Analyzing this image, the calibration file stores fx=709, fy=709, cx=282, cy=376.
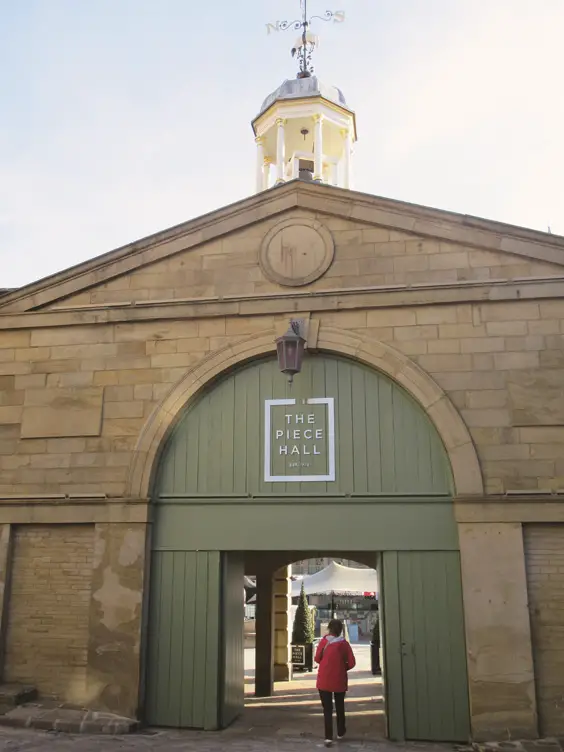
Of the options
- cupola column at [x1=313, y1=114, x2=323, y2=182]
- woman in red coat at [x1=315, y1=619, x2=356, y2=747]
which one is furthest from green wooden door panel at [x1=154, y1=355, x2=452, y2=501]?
cupola column at [x1=313, y1=114, x2=323, y2=182]

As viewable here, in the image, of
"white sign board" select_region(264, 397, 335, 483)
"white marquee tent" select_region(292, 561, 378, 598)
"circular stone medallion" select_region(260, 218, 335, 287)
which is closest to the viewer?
"white sign board" select_region(264, 397, 335, 483)

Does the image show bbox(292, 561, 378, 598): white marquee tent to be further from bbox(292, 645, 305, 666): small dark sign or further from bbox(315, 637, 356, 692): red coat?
bbox(315, 637, 356, 692): red coat

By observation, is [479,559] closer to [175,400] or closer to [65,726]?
[175,400]

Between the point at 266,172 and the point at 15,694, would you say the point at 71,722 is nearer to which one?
the point at 15,694

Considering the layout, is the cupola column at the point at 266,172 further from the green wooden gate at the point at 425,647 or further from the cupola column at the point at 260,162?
the green wooden gate at the point at 425,647

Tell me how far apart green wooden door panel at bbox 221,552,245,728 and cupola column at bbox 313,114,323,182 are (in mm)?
7381

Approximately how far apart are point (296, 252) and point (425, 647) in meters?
5.77

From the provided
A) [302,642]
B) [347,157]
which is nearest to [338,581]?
[302,642]

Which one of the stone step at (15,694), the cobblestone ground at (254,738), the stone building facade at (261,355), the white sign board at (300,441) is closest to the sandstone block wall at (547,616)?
the stone building facade at (261,355)

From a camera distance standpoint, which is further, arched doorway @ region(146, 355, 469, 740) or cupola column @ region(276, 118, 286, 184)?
cupola column @ region(276, 118, 286, 184)

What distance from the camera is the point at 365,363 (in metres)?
10.1

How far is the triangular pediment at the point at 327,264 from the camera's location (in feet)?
32.9

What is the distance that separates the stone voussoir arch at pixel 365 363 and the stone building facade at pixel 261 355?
3 cm

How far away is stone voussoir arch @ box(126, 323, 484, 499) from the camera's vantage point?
9320mm
